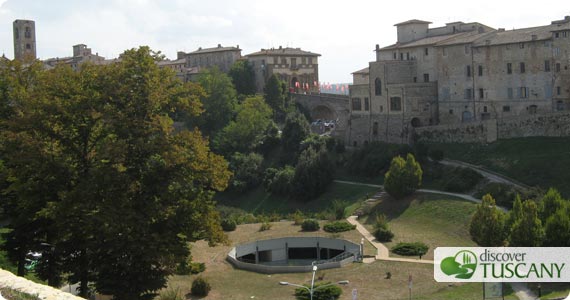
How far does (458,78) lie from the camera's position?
66.9 meters

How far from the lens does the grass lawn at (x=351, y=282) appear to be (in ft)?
119

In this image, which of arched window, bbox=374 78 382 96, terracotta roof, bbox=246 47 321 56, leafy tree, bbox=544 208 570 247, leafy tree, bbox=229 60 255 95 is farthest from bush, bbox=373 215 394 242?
terracotta roof, bbox=246 47 321 56

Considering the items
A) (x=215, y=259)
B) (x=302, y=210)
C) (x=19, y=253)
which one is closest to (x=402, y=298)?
(x=215, y=259)

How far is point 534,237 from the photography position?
33.8 m

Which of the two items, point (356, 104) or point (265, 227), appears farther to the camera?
point (356, 104)

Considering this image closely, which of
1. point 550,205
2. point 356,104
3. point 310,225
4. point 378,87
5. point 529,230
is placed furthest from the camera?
point 356,104

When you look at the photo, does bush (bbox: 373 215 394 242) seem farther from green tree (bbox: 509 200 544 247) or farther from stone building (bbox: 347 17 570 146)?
stone building (bbox: 347 17 570 146)

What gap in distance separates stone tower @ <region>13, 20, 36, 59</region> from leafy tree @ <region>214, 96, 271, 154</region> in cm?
5692

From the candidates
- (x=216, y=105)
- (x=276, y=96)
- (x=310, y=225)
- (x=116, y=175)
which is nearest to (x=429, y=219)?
(x=310, y=225)

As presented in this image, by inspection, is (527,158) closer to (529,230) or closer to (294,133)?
(529,230)

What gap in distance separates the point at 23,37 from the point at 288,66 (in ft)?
173

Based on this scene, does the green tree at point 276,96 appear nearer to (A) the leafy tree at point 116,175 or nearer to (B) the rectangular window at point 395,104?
(B) the rectangular window at point 395,104

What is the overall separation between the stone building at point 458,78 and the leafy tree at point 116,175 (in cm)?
3845

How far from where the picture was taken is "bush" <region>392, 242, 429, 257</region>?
146 feet
